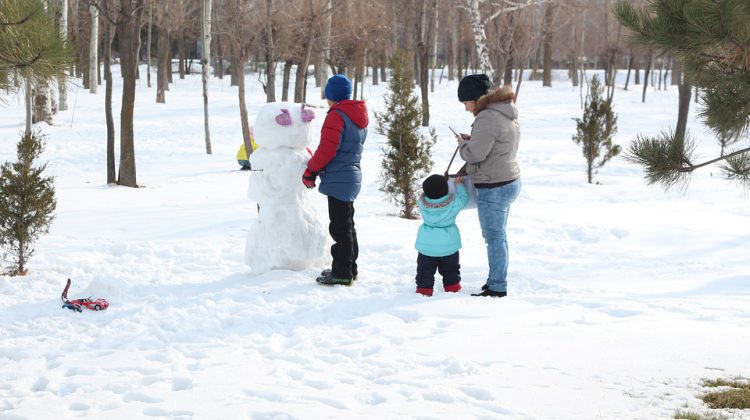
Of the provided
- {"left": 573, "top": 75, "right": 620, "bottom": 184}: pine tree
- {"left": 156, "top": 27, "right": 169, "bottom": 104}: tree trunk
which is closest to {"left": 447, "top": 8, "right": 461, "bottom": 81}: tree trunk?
{"left": 156, "top": 27, "right": 169, "bottom": 104}: tree trunk

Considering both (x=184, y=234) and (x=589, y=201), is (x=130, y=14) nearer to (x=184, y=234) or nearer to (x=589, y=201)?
(x=184, y=234)

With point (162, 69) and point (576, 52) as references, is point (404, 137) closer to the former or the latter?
point (162, 69)

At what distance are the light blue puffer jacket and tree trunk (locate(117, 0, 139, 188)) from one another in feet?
24.4

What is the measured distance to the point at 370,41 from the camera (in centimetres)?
2908

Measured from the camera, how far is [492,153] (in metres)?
5.44

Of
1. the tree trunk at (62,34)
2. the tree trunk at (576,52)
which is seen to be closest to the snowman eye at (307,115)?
the tree trunk at (62,34)

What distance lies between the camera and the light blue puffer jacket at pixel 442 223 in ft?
18.5

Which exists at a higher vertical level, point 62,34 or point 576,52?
point 576,52

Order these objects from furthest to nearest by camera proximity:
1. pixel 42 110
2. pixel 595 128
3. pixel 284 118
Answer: pixel 42 110
pixel 595 128
pixel 284 118

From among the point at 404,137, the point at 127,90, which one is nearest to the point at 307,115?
the point at 404,137

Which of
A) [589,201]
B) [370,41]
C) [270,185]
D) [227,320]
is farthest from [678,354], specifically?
[370,41]

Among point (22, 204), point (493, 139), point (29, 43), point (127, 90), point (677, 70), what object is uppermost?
point (677, 70)

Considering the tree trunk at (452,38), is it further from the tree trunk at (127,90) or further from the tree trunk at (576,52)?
the tree trunk at (127,90)

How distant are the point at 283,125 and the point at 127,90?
6959mm
